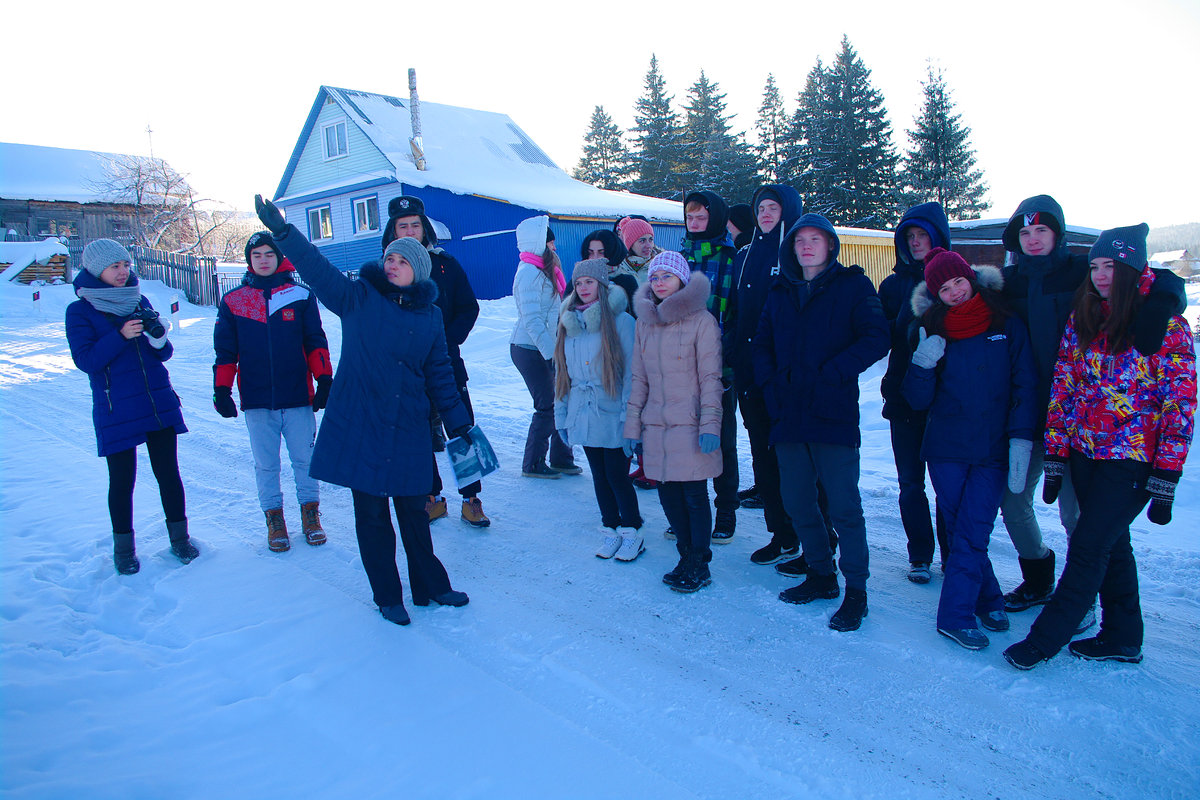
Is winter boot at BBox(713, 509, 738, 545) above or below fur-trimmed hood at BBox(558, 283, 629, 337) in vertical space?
below

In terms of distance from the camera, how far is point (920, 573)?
12.3 ft

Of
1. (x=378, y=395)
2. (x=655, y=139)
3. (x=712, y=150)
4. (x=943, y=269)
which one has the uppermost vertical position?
(x=655, y=139)

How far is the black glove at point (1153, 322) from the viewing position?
2.68 m

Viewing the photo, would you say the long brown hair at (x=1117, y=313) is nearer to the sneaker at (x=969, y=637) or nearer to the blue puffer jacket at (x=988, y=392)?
the blue puffer jacket at (x=988, y=392)

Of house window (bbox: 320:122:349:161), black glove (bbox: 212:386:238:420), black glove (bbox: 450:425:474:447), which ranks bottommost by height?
black glove (bbox: 450:425:474:447)

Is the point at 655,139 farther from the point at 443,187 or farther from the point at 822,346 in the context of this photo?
the point at 822,346

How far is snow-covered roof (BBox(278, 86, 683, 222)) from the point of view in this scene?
19.3 m

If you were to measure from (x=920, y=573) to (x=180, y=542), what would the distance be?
435 cm

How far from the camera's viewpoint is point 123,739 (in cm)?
250

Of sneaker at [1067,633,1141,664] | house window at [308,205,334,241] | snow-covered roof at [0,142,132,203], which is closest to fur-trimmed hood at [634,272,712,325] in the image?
sneaker at [1067,633,1141,664]

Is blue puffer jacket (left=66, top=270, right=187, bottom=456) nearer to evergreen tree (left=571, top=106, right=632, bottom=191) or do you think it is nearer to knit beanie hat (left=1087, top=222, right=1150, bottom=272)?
knit beanie hat (left=1087, top=222, right=1150, bottom=272)

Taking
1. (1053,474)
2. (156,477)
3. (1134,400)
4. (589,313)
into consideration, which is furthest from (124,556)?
(1134,400)

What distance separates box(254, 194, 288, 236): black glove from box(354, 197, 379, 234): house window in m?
19.7

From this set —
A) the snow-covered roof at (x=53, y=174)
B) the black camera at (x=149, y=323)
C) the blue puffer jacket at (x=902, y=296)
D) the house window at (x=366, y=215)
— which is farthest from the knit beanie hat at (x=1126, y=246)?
the snow-covered roof at (x=53, y=174)
